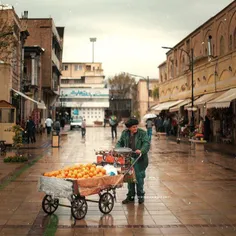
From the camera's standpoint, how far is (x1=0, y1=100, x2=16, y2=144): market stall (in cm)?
2408

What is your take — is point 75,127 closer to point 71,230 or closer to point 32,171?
point 32,171

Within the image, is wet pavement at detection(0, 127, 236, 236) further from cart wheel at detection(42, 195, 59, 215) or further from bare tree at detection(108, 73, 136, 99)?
bare tree at detection(108, 73, 136, 99)

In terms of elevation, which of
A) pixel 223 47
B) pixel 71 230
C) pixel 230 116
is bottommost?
pixel 71 230

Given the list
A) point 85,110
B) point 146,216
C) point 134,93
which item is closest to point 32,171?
point 146,216

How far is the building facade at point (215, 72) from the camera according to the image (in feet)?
90.9

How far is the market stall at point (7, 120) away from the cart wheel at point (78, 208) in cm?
1722

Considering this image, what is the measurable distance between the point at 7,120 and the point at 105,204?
1878cm

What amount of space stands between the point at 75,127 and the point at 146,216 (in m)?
61.1

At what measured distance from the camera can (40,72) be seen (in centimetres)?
4781

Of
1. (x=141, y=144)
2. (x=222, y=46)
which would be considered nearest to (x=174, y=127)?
(x=222, y=46)

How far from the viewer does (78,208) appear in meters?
7.50

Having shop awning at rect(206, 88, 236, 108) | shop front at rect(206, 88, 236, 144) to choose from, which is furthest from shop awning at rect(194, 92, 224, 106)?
shop awning at rect(206, 88, 236, 108)

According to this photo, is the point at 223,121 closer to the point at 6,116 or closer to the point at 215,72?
the point at 215,72

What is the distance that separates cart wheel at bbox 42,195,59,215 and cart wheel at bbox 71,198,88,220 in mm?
652
